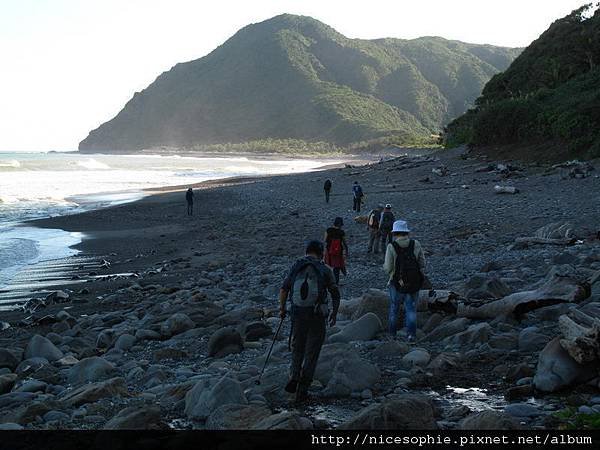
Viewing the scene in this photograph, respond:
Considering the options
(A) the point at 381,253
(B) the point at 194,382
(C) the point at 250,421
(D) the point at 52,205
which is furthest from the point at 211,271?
(D) the point at 52,205

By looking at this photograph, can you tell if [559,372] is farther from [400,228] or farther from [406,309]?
[400,228]

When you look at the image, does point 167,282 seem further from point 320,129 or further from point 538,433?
point 320,129

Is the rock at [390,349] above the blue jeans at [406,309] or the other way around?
the other way around

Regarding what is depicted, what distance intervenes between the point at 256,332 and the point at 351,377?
3.03m

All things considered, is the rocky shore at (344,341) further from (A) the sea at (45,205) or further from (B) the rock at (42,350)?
(A) the sea at (45,205)

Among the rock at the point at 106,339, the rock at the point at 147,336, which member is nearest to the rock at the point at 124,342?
the rock at the point at 147,336

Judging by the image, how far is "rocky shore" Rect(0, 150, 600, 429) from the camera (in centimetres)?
537

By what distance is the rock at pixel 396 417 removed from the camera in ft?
15.7

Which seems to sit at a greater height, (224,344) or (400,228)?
(400,228)

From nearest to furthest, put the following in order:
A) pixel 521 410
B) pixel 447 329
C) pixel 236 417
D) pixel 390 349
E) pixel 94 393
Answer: pixel 521 410 < pixel 236 417 < pixel 94 393 < pixel 390 349 < pixel 447 329

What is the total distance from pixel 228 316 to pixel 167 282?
5264mm

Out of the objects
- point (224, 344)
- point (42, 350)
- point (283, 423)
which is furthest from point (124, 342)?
point (283, 423)

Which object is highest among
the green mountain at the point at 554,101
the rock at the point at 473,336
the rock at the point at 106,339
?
the green mountain at the point at 554,101

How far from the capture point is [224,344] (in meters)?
8.40
